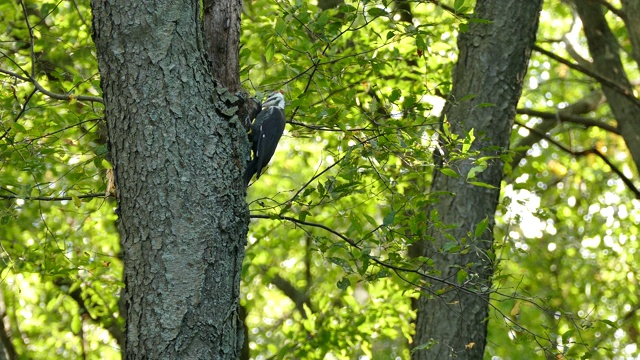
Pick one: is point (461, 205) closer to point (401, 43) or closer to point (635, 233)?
point (401, 43)

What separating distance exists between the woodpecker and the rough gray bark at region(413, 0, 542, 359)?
133cm

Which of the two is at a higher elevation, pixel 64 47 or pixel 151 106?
pixel 64 47

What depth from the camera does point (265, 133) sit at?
3713 mm

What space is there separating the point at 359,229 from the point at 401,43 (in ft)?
8.56

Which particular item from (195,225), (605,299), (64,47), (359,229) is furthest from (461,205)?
(605,299)

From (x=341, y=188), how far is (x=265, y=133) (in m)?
0.46

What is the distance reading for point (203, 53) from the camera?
2844mm

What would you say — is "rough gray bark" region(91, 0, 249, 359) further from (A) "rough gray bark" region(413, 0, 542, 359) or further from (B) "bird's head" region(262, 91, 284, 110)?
(A) "rough gray bark" region(413, 0, 542, 359)

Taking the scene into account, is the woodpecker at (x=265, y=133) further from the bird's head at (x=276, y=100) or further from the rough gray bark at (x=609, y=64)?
the rough gray bark at (x=609, y=64)

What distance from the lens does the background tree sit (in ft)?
12.6

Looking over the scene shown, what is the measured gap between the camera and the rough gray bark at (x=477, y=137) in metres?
4.88

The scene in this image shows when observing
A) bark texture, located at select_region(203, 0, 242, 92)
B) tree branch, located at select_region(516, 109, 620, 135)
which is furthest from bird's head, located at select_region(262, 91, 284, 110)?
tree branch, located at select_region(516, 109, 620, 135)

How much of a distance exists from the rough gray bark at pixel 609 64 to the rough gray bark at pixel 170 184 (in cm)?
484

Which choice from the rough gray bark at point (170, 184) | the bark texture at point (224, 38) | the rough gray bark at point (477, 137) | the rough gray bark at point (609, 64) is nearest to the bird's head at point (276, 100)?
the bark texture at point (224, 38)
